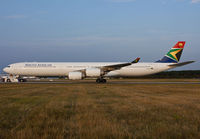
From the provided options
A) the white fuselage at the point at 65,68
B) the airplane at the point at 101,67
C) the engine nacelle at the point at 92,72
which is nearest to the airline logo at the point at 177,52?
the airplane at the point at 101,67

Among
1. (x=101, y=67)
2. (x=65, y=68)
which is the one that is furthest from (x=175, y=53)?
(x=65, y=68)

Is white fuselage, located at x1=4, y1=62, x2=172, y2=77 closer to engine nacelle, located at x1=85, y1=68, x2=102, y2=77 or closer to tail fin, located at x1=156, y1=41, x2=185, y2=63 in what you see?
tail fin, located at x1=156, y1=41, x2=185, y2=63

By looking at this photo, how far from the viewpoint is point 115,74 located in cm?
3569

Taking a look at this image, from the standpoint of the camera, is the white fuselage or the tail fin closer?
the white fuselage

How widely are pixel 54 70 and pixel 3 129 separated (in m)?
29.6

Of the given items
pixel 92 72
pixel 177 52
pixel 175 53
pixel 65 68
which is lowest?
pixel 92 72

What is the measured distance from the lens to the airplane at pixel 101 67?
3466 centimetres

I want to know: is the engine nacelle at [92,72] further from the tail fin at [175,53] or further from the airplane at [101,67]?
the tail fin at [175,53]

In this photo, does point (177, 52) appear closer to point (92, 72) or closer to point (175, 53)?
point (175, 53)

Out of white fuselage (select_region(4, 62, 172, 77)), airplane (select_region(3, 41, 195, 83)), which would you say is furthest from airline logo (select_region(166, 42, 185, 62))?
white fuselage (select_region(4, 62, 172, 77))

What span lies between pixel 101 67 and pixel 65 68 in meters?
5.87

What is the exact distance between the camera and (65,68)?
34719 millimetres

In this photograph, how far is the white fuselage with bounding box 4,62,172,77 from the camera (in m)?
34.7

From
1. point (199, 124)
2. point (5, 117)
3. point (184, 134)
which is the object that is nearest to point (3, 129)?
point (5, 117)
